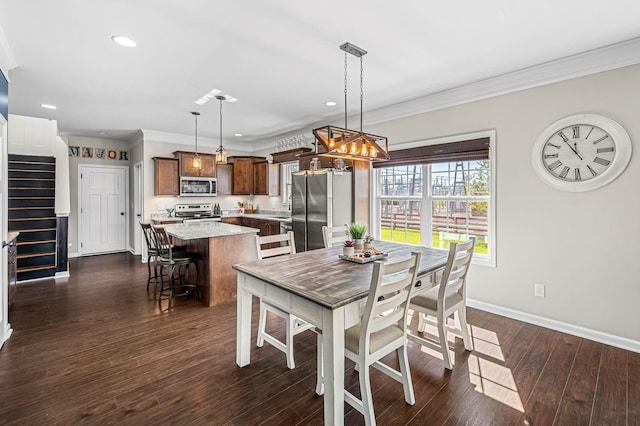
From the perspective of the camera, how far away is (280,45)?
108 inches

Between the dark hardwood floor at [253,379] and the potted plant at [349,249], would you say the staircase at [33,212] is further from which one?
the potted plant at [349,249]

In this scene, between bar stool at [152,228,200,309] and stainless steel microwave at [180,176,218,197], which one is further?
stainless steel microwave at [180,176,218,197]

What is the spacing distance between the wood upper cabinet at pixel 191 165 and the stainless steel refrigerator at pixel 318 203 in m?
2.48

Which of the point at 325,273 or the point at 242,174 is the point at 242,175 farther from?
the point at 325,273

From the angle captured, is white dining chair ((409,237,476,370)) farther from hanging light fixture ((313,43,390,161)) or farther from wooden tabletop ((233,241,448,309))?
hanging light fixture ((313,43,390,161))

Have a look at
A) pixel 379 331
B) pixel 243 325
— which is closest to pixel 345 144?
pixel 379 331

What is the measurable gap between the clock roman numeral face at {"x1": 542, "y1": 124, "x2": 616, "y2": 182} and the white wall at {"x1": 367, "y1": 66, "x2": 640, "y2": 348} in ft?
0.47

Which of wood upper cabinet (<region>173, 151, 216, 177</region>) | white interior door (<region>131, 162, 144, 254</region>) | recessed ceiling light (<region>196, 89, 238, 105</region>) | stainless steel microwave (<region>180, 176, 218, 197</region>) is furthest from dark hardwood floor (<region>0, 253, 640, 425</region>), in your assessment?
wood upper cabinet (<region>173, 151, 216, 177</region>)

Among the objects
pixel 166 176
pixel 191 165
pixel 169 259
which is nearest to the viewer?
pixel 169 259

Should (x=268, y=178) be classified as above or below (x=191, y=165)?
below

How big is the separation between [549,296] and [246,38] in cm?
380

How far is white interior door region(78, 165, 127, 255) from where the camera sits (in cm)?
680

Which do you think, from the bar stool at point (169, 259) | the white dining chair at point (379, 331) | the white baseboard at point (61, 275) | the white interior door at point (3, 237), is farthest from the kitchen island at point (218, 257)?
the white baseboard at point (61, 275)

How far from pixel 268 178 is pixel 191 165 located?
1.64m
